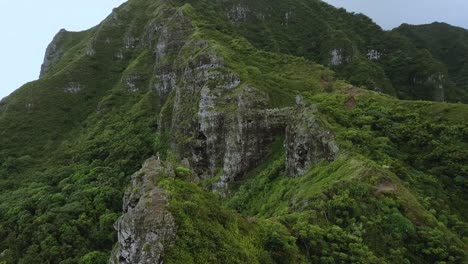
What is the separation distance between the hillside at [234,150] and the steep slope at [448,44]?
Answer: 2825cm

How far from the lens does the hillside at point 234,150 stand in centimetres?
2095

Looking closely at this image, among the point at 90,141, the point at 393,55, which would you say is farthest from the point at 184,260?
the point at 393,55

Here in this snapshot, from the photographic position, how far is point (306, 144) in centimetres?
3828

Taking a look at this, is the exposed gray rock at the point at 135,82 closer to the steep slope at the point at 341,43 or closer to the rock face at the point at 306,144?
the steep slope at the point at 341,43

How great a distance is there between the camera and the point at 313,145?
37844 mm

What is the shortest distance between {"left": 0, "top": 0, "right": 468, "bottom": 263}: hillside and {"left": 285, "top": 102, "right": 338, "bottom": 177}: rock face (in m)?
0.15

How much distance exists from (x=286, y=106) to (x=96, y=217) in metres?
38.1

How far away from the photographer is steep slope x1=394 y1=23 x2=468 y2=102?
506 ft

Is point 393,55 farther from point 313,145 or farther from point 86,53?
point 313,145

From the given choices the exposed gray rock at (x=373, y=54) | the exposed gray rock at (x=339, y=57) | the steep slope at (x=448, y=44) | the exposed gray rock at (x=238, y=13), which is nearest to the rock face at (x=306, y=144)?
the exposed gray rock at (x=339, y=57)

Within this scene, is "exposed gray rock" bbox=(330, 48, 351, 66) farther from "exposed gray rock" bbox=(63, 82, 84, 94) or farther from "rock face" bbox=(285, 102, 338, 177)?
"rock face" bbox=(285, 102, 338, 177)

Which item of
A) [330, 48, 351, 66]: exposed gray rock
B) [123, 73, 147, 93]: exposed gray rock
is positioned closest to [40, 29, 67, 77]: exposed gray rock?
[123, 73, 147, 93]: exposed gray rock

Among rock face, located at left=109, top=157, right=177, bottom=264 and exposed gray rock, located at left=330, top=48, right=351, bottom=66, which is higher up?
exposed gray rock, located at left=330, top=48, right=351, bottom=66

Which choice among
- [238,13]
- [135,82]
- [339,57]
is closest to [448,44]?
[339,57]
